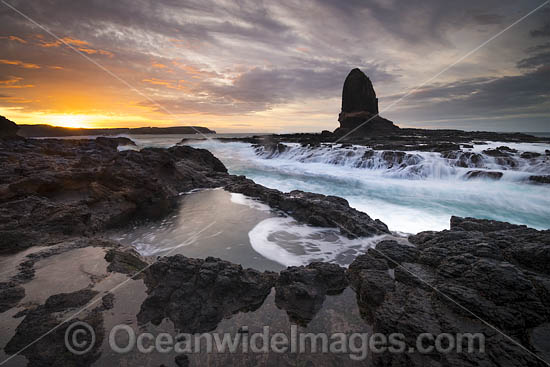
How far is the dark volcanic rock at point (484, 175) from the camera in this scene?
15.1m

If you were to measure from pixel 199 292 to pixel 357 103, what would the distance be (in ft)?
220

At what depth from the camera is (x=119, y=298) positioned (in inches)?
125

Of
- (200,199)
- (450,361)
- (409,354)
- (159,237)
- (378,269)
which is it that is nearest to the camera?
(450,361)

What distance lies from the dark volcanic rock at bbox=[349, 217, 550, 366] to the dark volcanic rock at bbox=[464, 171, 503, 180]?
14762 mm

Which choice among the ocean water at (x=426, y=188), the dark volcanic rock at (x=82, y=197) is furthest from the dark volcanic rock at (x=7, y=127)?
the ocean water at (x=426, y=188)

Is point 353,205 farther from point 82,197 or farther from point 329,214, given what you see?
point 82,197

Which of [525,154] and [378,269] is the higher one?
[525,154]

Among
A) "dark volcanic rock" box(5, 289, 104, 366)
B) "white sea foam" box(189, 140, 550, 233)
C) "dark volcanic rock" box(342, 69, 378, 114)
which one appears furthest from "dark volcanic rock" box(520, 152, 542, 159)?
"dark volcanic rock" box(342, 69, 378, 114)

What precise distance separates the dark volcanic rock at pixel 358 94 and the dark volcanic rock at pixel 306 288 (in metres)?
65.1

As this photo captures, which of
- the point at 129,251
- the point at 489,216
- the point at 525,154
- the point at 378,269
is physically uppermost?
the point at 525,154

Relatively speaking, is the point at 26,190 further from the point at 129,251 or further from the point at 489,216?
the point at 489,216

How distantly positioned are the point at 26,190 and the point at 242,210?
601 centimetres

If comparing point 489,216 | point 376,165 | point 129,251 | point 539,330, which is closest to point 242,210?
point 129,251

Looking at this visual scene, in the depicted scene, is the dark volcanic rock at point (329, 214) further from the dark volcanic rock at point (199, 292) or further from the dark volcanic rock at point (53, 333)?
the dark volcanic rock at point (53, 333)
